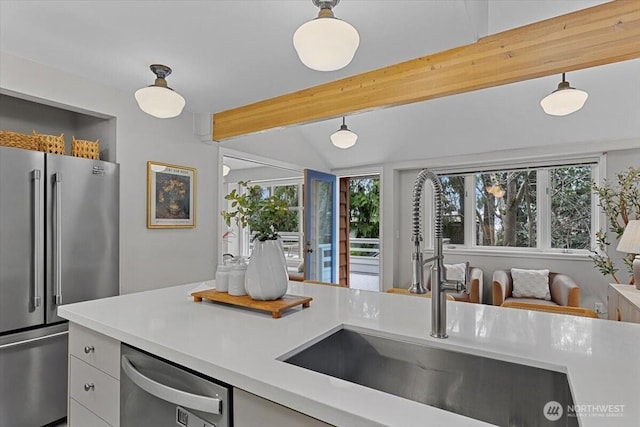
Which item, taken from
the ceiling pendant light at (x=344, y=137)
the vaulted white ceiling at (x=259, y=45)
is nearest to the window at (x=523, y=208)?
the vaulted white ceiling at (x=259, y=45)

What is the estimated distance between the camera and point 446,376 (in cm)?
108

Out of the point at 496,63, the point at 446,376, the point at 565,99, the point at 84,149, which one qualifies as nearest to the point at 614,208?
the point at 565,99

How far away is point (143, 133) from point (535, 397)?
3232 mm

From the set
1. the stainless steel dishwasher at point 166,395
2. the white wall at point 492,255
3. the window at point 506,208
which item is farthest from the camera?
the window at point 506,208

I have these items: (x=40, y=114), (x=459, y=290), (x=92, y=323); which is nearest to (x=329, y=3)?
(x=459, y=290)

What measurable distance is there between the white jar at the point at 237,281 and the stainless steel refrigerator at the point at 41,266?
1535 mm

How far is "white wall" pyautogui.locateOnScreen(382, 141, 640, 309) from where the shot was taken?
3.93m

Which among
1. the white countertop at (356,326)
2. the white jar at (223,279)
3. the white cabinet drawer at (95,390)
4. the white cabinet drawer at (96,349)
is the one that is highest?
the white jar at (223,279)

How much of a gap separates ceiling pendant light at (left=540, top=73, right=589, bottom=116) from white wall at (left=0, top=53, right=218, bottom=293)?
3041 mm

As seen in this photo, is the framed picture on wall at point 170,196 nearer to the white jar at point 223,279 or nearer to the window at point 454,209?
the white jar at point 223,279

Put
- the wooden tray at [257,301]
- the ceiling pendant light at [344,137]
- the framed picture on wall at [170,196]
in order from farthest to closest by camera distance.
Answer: the ceiling pendant light at [344,137] < the framed picture on wall at [170,196] < the wooden tray at [257,301]

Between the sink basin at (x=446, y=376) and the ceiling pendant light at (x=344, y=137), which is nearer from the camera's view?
the sink basin at (x=446, y=376)

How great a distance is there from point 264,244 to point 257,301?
0.79 feet

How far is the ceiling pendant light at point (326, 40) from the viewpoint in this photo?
1459mm
